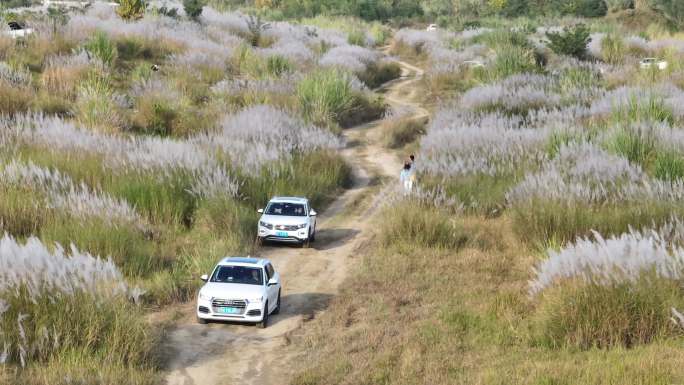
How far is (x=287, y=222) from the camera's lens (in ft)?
58.3

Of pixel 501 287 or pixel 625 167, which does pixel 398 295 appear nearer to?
pixel 501 287

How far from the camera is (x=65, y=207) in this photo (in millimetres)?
16203

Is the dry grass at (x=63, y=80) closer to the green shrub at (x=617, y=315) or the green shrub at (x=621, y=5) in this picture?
the green shrub at (x=617, y=315)

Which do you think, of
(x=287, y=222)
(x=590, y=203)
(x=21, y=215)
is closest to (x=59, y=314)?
(x=21, y=215)

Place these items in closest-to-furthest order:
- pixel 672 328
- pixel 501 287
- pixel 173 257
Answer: pixel 672 328 → pixel 501 287 → pixel 173 257

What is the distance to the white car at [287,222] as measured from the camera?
58.3 ft

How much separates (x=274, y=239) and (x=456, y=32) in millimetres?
52106

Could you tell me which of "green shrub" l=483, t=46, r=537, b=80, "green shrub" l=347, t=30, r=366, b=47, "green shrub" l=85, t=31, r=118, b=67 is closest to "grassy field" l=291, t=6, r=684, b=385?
"green shrub" l=483, t=46, r=537, b=80

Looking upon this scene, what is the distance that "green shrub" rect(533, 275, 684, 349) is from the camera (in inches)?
424

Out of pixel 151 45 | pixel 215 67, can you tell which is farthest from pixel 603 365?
pixel 151 45

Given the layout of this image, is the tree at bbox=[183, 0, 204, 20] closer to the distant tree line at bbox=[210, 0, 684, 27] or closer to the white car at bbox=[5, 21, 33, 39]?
the white car at bbox=[5, 21, 33, 39]

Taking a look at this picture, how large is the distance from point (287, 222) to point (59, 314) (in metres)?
7.79

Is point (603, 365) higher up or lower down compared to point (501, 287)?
Result: higher up

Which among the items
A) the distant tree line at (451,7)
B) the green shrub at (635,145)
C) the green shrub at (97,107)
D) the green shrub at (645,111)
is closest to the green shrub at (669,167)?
A: the green shrub at (635,145)
